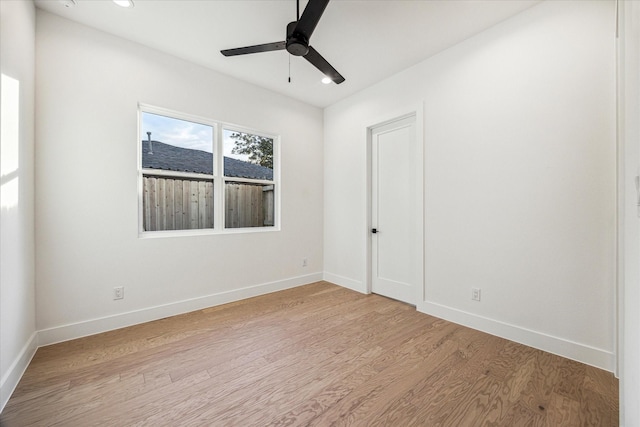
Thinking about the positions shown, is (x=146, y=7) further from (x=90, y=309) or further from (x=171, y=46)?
(x=90, y=309)

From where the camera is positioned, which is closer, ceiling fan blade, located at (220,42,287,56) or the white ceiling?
ceiling fan blade, located at (220,42,287,56)

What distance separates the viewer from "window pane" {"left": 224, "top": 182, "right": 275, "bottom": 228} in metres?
3.53

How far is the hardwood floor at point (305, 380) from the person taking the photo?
150 cm

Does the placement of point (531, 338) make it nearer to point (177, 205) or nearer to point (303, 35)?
point (303, 35)

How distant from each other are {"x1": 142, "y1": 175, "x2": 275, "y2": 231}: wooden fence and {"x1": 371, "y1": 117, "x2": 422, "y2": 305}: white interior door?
62.6 inches

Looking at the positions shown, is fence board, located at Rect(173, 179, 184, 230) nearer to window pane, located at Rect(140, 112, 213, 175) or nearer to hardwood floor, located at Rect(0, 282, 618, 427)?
window pane, located at Rect(140, 112, 213, 175)

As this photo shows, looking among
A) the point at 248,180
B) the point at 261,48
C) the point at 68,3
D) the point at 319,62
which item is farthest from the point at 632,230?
the point at 68,3

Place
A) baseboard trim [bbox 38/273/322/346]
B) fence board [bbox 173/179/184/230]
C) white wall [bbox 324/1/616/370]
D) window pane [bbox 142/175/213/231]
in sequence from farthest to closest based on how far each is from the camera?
fence board [bbox 173/179/184/230]
window pane [bbox 142/175/213/231]
baseboard trim [bbox 38/273/322/346]
white wall [bbox 324/1/616/370]

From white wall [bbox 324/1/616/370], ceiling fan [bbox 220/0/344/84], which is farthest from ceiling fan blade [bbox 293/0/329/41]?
white wall [bbox 324/1/616/370]

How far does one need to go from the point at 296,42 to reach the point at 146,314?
298 centimetres

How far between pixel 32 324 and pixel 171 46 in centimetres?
290

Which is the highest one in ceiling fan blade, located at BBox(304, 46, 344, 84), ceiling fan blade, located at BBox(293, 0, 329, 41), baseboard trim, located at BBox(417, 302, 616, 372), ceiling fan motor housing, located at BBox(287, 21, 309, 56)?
ceiling fan blade, located at BBox(293, 0, 329, 41)

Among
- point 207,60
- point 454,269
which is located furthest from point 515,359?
point 207,60

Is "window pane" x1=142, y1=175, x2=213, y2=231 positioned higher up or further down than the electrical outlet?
higher up
